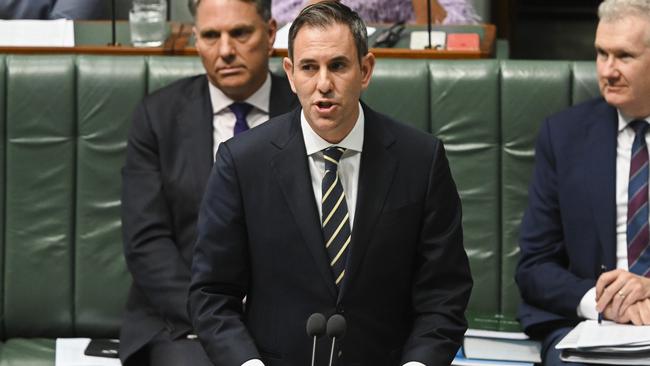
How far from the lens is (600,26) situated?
361 centimetres

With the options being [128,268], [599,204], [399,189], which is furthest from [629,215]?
[128,268]

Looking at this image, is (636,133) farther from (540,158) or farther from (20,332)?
(20,332)

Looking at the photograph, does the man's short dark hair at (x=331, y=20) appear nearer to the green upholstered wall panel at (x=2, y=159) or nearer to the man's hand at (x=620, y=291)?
the man's hand at (x=620, y=291)

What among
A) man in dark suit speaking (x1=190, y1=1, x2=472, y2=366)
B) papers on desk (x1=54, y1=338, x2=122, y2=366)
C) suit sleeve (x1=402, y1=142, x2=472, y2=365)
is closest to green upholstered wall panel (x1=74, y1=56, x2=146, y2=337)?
papers on desk (x1=54, y1=338, x2=122, y2=366)

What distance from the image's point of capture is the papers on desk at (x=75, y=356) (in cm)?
368

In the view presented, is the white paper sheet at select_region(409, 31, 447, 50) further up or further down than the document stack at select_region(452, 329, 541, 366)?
further up

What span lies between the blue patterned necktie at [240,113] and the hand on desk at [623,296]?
103cm

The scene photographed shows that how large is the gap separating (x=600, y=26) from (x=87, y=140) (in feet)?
4.87

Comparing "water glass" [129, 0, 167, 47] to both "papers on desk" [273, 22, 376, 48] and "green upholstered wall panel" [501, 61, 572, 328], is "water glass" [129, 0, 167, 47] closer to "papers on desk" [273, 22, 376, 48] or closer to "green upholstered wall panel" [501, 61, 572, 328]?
"papers on desk" [273, 22, 376, 48]

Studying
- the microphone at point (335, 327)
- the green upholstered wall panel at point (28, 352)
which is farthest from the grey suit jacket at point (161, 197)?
the microphone at point (335, 327)

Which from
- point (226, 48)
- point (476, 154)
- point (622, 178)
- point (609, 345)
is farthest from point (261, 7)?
point (609, 345)

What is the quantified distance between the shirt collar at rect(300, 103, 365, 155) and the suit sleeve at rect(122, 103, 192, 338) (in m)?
0.74

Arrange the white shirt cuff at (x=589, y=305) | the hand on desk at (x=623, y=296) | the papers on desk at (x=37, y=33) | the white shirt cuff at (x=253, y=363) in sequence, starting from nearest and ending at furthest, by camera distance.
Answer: the white shirt cuff at (x=253, y=363), the hand on desk at (x=623, y=296), the white shirt cuff at (x=589, y=305), the papers on desk at (x=37, y=33)

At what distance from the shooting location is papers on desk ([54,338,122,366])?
145 inches
